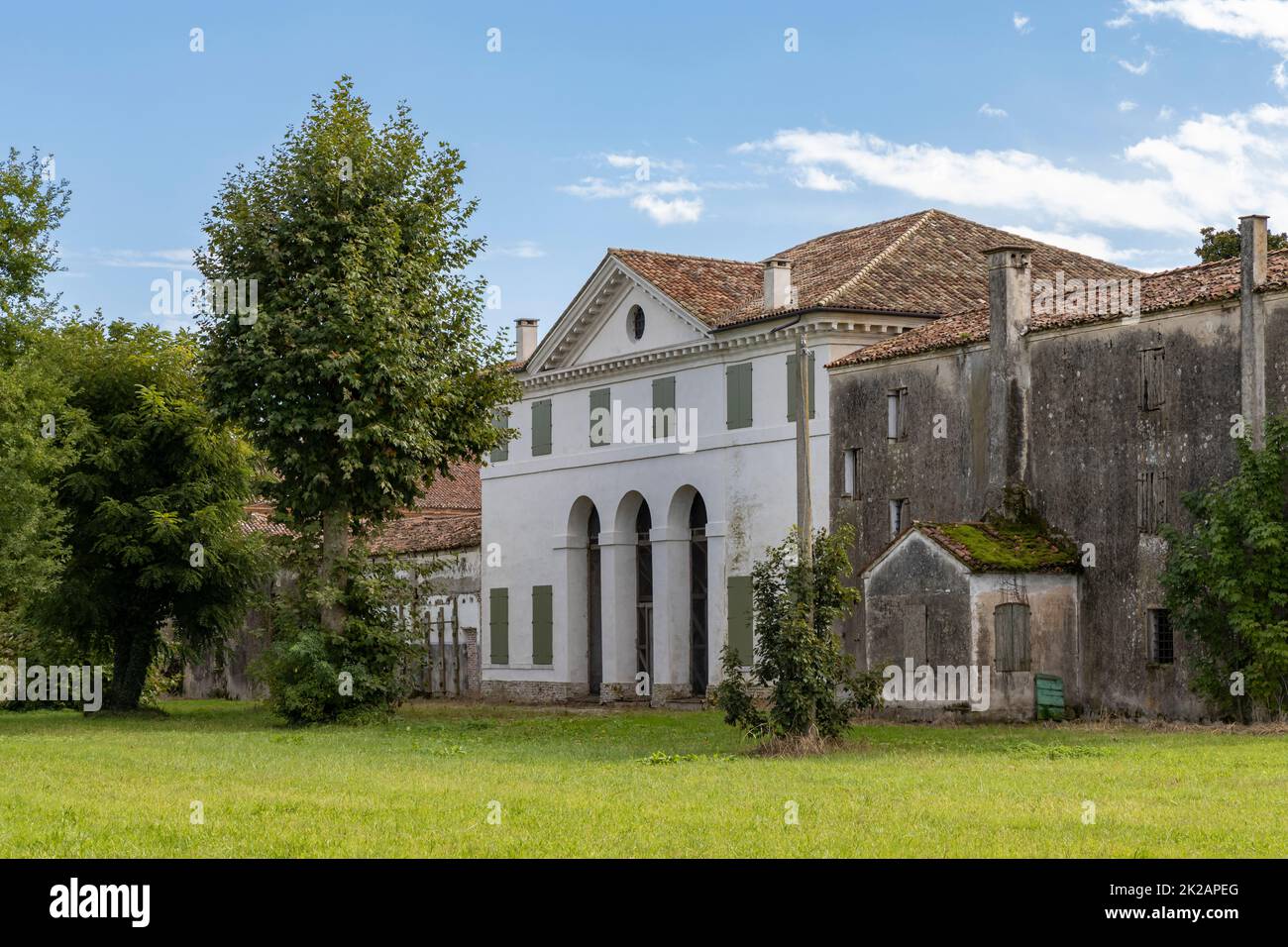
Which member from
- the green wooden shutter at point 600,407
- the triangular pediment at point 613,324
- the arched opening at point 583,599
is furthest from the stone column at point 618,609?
the triangular pediment at point 613,324

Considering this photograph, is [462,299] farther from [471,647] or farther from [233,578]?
[471,647]

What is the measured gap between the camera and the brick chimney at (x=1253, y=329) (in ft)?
93.6

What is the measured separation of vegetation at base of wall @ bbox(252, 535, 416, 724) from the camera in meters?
33.2

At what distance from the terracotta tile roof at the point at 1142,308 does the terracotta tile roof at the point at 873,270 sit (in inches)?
55.4

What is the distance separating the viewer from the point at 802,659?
2458 centimetres

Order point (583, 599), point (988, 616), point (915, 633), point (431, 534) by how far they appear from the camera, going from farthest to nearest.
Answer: point (431, 534) < point (583, 599) < point (915, 633) < point (988, 616)

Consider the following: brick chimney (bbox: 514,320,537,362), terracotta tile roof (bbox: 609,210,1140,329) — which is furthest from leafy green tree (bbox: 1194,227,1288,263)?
brick chimney (bbox: 514,320,537,362)

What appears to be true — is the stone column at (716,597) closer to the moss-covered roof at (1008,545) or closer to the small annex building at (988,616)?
the small annex building at (988,616)

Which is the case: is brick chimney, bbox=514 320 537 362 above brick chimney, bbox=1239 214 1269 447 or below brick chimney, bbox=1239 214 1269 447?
above

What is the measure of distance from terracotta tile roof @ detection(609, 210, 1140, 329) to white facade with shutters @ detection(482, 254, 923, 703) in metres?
0.55

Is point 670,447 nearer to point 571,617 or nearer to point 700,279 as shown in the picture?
point 700,279

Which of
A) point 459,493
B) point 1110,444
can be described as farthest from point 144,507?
point 459,493

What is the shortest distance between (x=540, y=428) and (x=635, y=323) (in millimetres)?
5461

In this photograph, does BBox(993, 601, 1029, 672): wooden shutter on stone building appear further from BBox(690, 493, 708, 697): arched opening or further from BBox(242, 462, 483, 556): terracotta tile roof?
BBox(242, 462, 483, 556): terracotta tile roof
